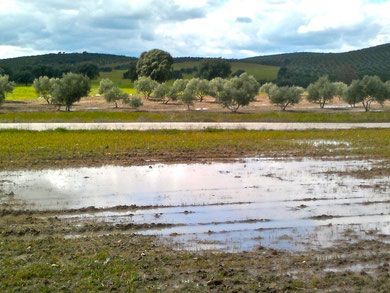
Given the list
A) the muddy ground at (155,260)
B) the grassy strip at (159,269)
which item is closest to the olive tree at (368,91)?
the muddy ground at (155,260)

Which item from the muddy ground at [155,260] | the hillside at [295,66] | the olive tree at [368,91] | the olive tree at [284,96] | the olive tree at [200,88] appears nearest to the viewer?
the muddy ground at [155,260]

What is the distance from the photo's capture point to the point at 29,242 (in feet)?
44.7

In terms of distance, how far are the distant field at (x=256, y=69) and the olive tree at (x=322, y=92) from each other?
5411 centimetres

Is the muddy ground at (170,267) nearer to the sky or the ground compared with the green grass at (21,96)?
nearer to the sky

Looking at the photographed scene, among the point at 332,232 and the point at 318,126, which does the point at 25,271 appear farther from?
the point at 318,126

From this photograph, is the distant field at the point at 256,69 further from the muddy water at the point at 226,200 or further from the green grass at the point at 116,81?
the muddy water at the point at 226,200

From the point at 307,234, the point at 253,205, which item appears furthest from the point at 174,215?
the point at 307,234

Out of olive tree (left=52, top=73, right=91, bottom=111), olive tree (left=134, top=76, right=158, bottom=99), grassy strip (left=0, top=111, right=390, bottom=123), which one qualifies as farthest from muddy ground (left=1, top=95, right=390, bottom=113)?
grassy strip (left=0, top=111, right=390, bottom=123)

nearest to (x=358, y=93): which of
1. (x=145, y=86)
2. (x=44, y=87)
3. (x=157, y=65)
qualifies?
(x=145, y=86)

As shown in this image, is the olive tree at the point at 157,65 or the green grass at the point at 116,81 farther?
the green grass at the point at 116,81

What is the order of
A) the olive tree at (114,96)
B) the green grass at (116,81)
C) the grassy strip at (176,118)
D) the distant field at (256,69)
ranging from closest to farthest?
the grassy strip at (176,118) → the olive tree at (114,96) → the green grass at (116,81) → the distant field at (256,69)

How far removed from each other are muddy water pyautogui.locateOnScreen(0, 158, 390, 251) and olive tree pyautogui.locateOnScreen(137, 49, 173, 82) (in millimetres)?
91754

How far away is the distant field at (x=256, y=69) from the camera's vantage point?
510 feet

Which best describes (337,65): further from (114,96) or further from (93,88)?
(114,96)
